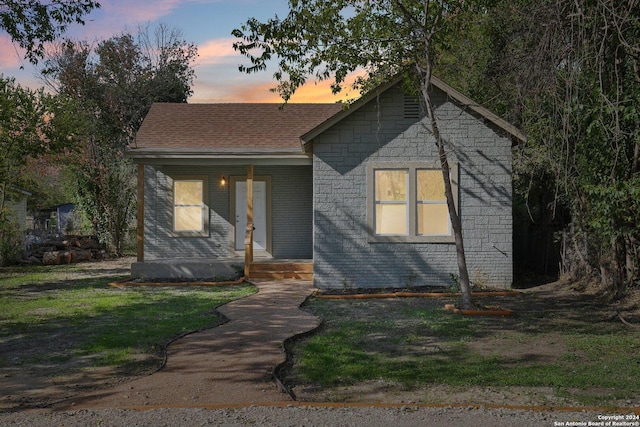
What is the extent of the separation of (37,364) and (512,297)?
9504mm

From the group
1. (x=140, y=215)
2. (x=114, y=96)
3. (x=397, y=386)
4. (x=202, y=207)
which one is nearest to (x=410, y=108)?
(x=202, y=207)

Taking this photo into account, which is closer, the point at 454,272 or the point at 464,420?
the point at 464,420

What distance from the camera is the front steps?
53.6 feet

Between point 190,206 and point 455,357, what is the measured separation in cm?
1225

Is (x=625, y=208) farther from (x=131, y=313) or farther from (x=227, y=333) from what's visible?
(x=131, y=313)

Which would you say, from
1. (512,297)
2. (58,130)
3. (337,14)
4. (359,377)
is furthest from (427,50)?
(58,130)

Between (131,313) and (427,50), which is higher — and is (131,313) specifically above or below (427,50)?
below

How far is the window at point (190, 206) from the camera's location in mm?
18469

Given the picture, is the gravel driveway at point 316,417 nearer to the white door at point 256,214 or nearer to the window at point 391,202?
the window at point 391,202

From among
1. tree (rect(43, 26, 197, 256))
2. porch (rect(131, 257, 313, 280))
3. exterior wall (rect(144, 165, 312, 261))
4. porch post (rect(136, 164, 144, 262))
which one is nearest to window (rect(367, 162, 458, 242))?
porch (rect(131, 257, 313, 280))

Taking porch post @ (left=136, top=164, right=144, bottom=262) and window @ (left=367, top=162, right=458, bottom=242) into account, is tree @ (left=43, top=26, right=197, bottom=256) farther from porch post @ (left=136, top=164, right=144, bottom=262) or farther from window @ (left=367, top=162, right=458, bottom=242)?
window @ (left=367, top=162, right=458, bottom=242)

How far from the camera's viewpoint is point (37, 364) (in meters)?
7.50

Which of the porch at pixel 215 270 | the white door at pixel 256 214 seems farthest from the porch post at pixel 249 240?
the white door at pixel 256 214

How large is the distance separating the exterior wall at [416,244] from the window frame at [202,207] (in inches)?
192
